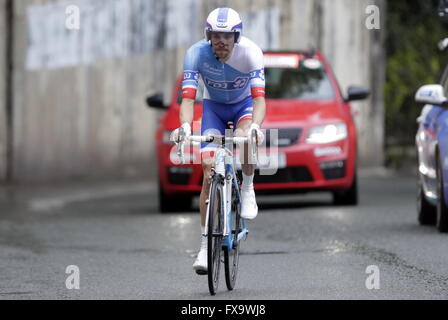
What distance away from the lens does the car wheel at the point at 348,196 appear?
16609 millimetres

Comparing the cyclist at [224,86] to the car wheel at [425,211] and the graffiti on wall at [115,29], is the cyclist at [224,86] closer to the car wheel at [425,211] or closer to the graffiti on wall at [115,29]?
the car wheel at [425,211]

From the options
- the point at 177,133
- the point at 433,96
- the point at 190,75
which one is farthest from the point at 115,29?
the point at 177,133

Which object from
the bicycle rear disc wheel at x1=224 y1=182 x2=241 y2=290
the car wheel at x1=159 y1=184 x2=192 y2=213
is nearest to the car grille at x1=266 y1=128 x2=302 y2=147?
the car wheel at x1=159 y1=184 x2=192 y2=213

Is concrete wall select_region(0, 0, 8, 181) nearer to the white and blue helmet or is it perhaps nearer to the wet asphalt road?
the wet asphalt road

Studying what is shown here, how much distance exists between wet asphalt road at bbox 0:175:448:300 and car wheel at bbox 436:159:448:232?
20 cm

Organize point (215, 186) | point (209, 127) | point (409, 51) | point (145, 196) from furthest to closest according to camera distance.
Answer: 1. point (409, 51)
2. point (145, 196)
3. point (209, 127)
4. point (215, 186)

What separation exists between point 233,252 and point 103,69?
12488 millimetres

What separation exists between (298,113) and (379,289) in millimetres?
6857

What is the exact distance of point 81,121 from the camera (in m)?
22.0

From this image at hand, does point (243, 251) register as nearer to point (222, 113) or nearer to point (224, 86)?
point (222, 113)

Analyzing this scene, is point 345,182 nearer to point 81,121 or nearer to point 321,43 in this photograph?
point 81,121

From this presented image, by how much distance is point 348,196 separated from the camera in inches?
657

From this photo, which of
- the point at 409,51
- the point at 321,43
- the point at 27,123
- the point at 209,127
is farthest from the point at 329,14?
the point at 209,127

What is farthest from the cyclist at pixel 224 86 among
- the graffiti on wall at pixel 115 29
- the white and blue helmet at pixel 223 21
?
the graffiti on wall at pixel 115 29
